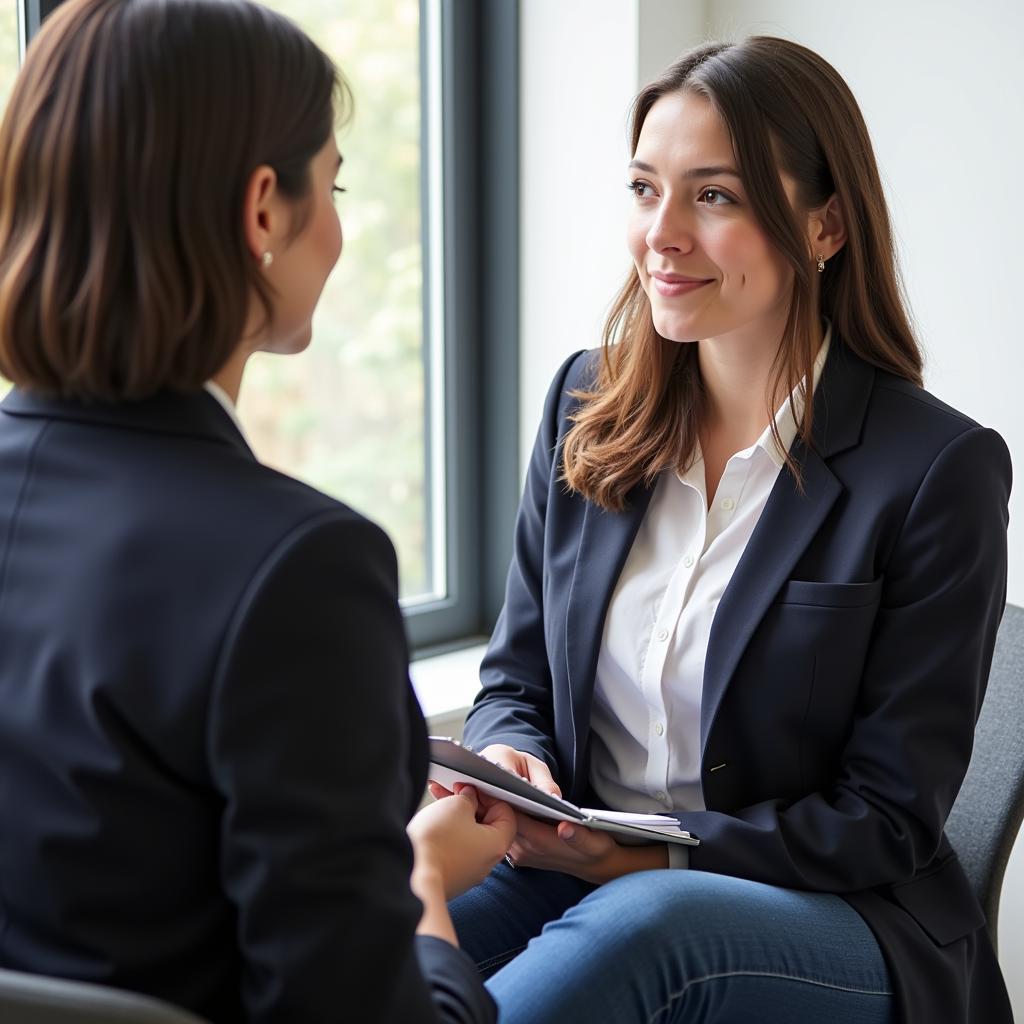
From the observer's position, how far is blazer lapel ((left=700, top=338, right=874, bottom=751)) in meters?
1.41

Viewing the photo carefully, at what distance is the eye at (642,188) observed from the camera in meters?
1.54

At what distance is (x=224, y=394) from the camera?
880 mm

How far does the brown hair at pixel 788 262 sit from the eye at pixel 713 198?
42 millimetres

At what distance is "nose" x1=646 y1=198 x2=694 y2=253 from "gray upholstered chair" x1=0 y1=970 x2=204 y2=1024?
106 cm

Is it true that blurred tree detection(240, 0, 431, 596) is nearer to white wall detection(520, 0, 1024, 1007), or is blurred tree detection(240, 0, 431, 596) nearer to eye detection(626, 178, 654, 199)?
white wall detection(520, 0, 1024, 1007)

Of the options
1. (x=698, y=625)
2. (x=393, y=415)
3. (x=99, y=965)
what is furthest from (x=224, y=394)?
(x=393, y=415)

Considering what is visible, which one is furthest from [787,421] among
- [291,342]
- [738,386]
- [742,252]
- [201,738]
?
[201,738]

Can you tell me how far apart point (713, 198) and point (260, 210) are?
2.53 ft

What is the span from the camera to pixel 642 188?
1.56 meters

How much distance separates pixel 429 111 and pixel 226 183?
1.66 meters

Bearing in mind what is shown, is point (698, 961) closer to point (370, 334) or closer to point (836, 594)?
point (836, 594)

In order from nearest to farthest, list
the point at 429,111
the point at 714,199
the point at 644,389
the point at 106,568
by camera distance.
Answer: the point at 106,568 < the point at 714,199 < the point at 644,389 < the point at 429,111

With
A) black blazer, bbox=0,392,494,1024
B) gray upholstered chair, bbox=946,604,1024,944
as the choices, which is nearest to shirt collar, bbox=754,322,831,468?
gray upholstered chair, bbox=946,604,1024,944

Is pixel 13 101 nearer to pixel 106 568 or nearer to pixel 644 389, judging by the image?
pixel 106 568
